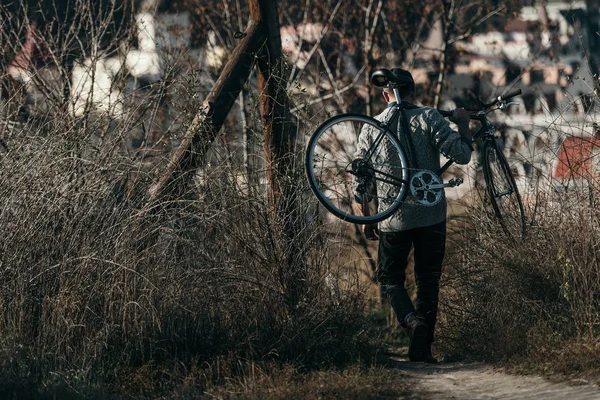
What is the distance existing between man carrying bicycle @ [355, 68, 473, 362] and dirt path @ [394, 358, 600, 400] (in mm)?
343

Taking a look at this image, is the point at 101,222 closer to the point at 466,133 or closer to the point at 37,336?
the point at 37,336

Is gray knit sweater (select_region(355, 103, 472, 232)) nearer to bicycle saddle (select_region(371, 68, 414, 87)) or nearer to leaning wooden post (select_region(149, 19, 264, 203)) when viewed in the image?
bicycle saddle (select_region(371, 68, 414, 87))

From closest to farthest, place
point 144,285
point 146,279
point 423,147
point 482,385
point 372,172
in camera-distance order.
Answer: point 482,385, point 146,279, point 144,285, point 372,172, point 423,147

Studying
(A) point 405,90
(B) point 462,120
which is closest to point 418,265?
(B) point 462,120

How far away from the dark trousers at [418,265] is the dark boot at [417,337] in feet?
0.29

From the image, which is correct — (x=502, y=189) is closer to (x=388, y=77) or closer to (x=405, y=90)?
(x=405, y=90)

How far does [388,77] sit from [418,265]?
55.6 inches

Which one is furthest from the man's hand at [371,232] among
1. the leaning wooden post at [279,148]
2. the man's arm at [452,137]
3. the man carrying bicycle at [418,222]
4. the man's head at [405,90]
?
the man's head at [405,90]

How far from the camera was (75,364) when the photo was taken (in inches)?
286

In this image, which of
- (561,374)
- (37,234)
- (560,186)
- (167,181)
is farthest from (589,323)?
(37,234)

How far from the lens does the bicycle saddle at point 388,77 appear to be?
26.2 ft

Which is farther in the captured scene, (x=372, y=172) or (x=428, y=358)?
(x=428, y=358)

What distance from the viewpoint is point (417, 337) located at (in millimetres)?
8172

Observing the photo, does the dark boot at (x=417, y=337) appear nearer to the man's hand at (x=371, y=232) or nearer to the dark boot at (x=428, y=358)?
the dark boot at (x=428, y=358)
